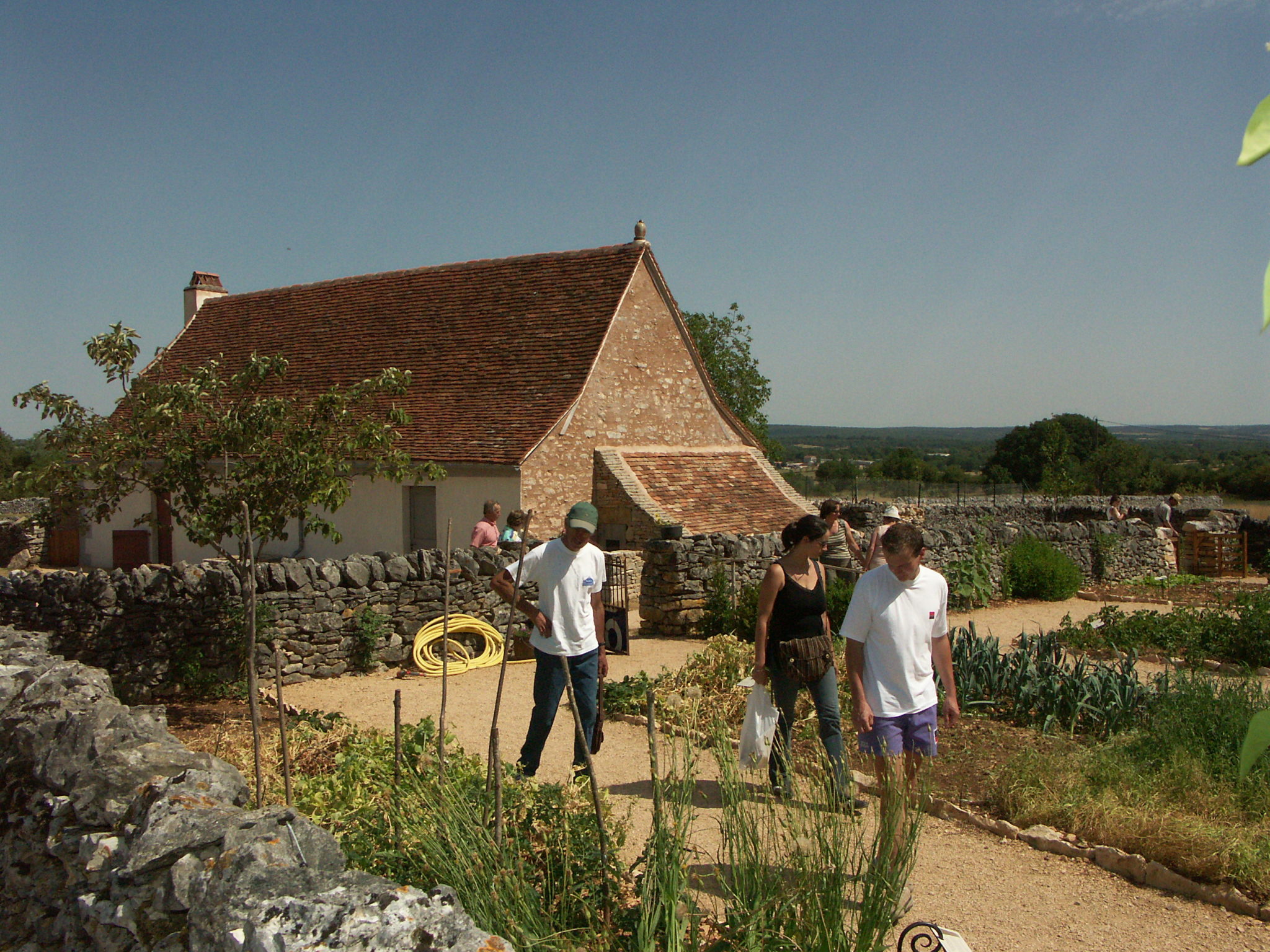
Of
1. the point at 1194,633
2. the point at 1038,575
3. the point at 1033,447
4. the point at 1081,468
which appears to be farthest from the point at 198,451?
the point at 1033,447

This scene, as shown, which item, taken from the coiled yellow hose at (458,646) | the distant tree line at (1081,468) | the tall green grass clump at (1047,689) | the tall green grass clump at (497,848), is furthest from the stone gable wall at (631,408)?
the distant tree line at (1081,468)

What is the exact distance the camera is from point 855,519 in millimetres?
22219

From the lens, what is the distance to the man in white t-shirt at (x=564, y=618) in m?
5.66

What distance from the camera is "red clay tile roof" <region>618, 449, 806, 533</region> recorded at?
1700 cm

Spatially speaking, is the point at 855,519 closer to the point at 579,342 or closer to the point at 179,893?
the point at 579,342

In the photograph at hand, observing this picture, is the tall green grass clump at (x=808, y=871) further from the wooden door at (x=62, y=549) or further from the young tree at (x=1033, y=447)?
the young tree at (x=1033, y=447)

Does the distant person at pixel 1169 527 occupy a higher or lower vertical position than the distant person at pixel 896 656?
lower

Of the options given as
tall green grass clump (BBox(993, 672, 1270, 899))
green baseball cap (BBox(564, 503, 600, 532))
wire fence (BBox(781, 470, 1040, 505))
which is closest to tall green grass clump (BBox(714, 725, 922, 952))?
tall green grass clump (BBox(993, 672, 1270, 899))

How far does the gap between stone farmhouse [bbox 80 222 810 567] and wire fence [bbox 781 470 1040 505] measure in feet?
56.7

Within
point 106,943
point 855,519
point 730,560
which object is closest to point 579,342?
point 730,560

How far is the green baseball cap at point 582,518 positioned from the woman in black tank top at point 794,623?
1115 mm

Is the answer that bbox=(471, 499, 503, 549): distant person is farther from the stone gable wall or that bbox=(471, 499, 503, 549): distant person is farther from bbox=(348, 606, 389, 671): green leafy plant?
the stone gable wall

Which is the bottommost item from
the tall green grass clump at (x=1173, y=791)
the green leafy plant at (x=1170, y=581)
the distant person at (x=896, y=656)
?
the green leafy plant at (x=1170, y=581)

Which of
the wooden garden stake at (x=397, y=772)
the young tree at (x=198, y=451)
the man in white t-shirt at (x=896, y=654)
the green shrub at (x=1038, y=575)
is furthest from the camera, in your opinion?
the green shrub at (x=1038, y=575)
